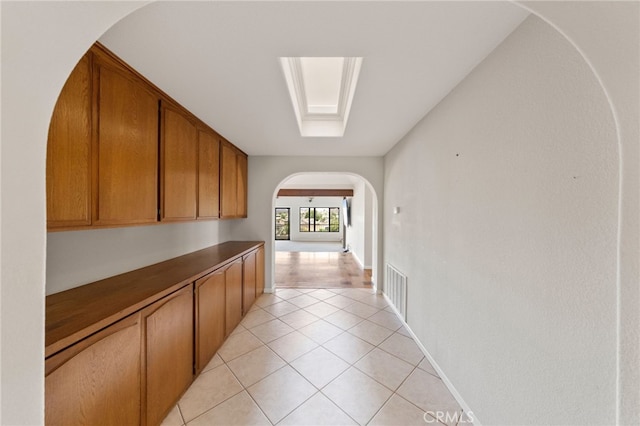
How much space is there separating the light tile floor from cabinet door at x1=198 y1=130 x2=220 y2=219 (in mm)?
1441

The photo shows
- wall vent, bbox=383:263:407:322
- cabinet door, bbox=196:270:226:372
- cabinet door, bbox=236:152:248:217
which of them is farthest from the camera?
cabinet door, bbox=236:152:248:217

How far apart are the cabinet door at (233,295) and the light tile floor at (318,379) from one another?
13 centimetres

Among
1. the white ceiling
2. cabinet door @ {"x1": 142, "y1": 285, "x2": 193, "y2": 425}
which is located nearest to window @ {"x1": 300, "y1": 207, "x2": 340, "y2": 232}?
the white ceiling

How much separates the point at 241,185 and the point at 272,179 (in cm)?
52

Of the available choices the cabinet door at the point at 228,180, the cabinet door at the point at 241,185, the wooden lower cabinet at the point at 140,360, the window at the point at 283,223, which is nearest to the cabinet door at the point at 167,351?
the wooden lower cabinet at the point at 140,360

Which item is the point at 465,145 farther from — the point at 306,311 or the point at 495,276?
the point at 306,311

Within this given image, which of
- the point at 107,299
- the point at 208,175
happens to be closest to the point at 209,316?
the point at 107,299

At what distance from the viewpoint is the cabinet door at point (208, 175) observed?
8.00 ft

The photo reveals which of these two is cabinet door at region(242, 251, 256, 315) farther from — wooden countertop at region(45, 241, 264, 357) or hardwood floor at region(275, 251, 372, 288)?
hardwood floor at region(275, 251, 372, 288)

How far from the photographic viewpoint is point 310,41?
125cm

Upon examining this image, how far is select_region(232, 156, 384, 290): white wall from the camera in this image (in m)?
3.74

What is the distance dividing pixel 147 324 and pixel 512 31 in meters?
2.59

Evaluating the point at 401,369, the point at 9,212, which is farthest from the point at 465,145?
the point at 9,212

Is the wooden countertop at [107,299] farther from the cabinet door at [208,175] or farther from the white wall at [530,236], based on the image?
the white wall at [530,236]
